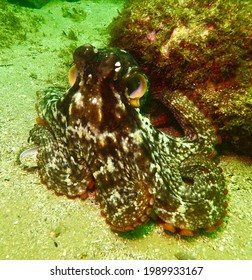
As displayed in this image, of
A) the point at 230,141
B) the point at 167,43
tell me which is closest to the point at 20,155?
the point at 167,43

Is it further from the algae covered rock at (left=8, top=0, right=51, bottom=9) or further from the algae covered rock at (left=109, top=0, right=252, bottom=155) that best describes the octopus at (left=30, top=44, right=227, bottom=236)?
the algae covered rock at (left=8, top=0, right=51, bottom=9)

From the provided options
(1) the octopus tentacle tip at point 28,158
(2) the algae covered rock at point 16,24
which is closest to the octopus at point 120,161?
(1) the octopus tentacle tip at point 28,158

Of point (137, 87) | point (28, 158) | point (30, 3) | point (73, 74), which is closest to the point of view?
point (137, 87)

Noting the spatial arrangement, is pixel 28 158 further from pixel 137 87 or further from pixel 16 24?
pixel 16 24

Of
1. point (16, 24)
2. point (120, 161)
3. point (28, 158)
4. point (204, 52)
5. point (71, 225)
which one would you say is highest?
point (204, 52)

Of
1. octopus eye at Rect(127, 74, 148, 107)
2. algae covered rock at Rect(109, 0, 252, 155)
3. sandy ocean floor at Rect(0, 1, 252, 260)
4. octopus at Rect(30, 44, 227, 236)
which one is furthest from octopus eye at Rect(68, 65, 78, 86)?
sandy ocean floor at Rect(0, 1, 252, 260)

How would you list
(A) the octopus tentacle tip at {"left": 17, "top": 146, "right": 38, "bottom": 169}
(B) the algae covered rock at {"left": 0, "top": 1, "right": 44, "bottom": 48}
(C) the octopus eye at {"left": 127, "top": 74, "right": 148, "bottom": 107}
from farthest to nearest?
(B) the algae covered rock at {"left": 0, "top": 1, "right": 44, "bottom": 48} < (A) the octopus tentacle tip at {"left": 17, "top": 146, "right": 38, "bottom": 169} < (C) the octopus eye at {"left": 127, "top": 74, "right": 148, "bottom": 107}

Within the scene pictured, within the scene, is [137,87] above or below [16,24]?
above

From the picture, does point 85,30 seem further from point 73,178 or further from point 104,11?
point 73,178

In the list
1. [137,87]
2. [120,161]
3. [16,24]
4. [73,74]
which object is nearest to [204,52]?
[137,87]
